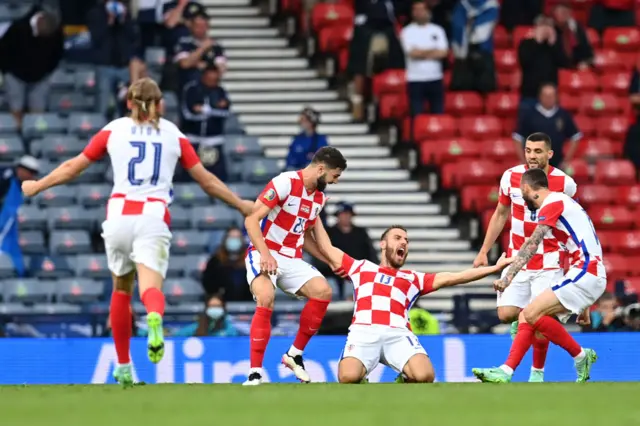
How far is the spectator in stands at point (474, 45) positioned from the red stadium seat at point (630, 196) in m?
2.08

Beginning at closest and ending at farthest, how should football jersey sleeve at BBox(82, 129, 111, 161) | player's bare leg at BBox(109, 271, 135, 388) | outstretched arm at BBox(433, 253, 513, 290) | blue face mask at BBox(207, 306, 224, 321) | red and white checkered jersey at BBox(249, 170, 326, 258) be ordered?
football jersey sleeve at BBox(82, 129, 111, 161)
player's bare leg at BBox(109, 271, 135, 388)
outstretched arm at BBox(433, 253, 513, 290)
red and white checkered jersey at BBox(249, 170, 326, 258)
blue face mask at BBox(207, 306, 224, 321)

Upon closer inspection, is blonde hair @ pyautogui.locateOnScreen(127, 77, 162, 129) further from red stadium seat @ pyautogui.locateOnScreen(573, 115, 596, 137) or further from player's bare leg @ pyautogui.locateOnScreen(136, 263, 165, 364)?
red stadium seat @ pyautogui.locateOnScreen(573, 115, 596, 137)

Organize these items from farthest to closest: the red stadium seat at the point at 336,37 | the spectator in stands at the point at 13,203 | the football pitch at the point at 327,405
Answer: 1. the red stadium seat at the point at 336,37
2. the spectator in stands at the point at 13,203
3. the football pitch at the point at 327,405

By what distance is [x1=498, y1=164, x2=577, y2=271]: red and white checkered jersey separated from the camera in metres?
12.3

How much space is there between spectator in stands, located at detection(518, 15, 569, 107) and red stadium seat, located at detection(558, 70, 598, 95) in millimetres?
552

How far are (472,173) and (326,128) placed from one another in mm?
2554

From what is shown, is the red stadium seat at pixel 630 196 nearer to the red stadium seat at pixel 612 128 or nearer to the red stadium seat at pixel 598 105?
the red stadium seat at pixel 612 128

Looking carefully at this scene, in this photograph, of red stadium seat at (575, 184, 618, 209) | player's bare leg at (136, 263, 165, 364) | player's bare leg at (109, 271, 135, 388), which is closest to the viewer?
player's bare leg at (136, 263, 165, 364)

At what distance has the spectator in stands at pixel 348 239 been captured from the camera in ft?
55.1

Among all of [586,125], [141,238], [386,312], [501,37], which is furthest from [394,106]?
[141,238]

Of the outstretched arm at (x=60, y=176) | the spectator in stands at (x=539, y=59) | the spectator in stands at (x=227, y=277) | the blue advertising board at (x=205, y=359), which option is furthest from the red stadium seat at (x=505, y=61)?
the outstretched arm at (x=60, y=176)

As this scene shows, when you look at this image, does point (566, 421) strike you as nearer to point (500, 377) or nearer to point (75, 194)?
point (500, 377)

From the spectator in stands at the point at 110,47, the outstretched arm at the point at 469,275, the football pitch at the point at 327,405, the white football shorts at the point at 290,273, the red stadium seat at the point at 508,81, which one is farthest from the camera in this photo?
the red stadium seat at the point at 508,81

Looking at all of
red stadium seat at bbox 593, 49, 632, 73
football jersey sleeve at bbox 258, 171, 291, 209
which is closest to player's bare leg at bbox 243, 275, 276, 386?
football jersey sleeve at bbox 258, 171, 291, 209
